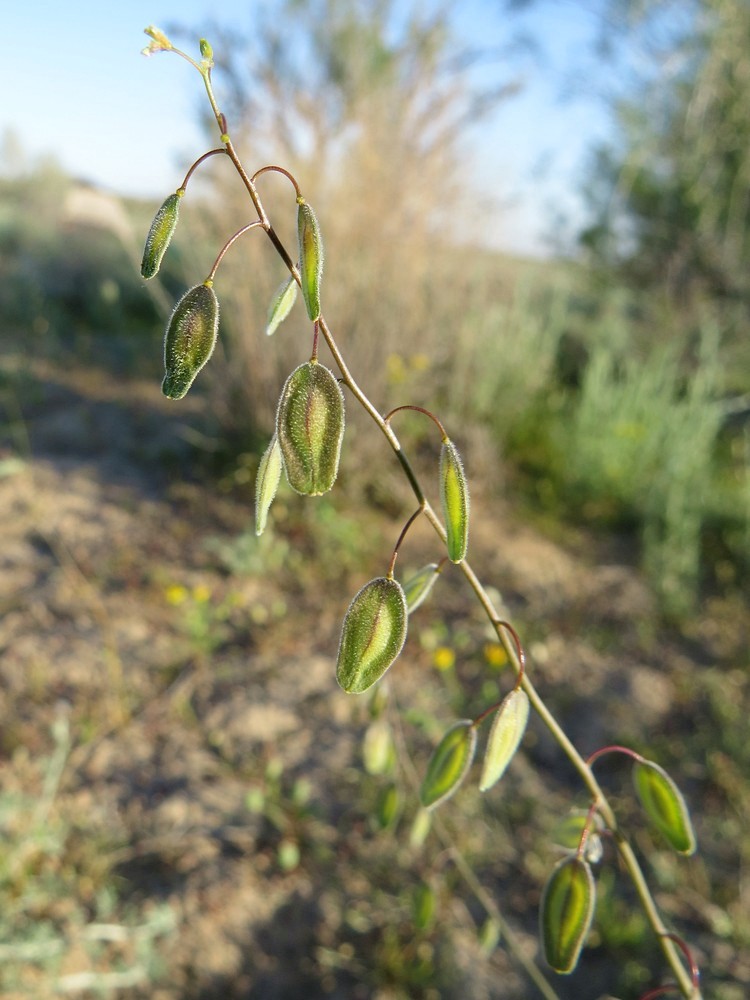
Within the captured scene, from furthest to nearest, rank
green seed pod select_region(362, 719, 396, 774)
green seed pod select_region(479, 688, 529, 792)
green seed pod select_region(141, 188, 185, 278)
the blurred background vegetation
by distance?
the blurred background vegetation < green seed pod select_region(362, 719, 396, 774) < green seed pod select_region(479, 688, 529, 792) < green seed pod select_region(141, 188, 185, 278)

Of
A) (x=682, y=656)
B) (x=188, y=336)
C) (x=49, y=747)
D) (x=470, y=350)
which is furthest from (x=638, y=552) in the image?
(x=188, y=336)

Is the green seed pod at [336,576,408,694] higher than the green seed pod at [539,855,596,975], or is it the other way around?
the green seed pod at [336,576,408,694]

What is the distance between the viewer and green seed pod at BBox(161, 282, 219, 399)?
1.67ft

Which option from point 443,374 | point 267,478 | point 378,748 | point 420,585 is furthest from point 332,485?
point 443,374

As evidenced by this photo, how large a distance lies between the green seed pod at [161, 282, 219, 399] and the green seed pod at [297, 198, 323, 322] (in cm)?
6

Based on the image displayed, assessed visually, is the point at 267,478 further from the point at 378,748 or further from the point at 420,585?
the point at 378,748

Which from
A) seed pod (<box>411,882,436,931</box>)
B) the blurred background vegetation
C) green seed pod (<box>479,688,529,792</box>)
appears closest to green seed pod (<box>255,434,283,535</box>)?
green seed pod (<box>479,688,529,792</box>)

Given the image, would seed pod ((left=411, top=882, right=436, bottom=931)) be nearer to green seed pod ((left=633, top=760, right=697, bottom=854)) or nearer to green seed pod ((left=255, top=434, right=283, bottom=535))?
green seed pod ((left=633, top=760, right=697, bottom=854))

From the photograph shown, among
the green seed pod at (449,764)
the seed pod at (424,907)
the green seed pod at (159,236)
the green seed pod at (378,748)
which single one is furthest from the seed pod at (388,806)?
the green seed pod at (159,236)

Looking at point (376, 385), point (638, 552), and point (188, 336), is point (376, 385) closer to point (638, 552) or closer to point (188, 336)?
point (638, 552)

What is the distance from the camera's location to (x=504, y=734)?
2.09 ft

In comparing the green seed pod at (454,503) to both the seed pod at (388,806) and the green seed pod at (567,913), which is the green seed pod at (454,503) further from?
the seed pod at (388,806)

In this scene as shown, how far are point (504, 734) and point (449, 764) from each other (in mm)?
104

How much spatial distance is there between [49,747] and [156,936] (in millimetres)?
623
